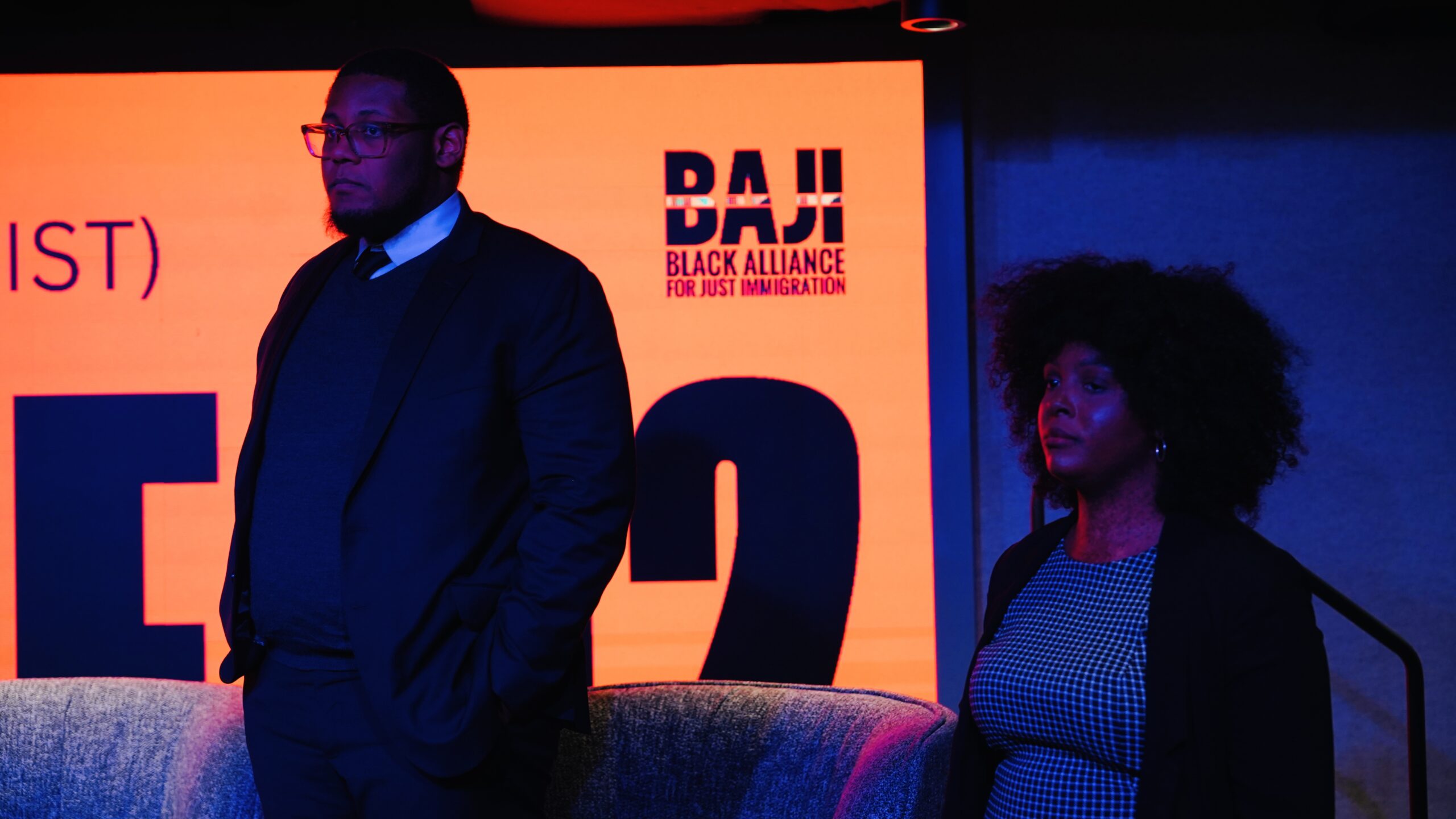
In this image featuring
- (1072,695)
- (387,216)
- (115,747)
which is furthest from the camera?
(115,747)

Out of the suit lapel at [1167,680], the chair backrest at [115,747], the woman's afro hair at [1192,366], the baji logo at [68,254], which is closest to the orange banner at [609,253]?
the baji logo at [68,254]

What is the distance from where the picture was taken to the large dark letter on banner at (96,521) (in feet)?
12.1

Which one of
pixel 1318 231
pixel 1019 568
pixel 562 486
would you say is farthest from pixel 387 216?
pixel 1318 231

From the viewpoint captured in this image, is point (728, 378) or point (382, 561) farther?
point (728, 378)

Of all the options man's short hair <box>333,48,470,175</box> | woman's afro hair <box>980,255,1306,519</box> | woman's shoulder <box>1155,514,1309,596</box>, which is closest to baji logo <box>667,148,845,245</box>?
woman's afro hair <box>980,255,1306,519</box>

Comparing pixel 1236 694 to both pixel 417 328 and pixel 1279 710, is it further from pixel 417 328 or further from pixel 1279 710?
pixel 417 328

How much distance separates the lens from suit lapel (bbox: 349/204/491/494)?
5.82 feet

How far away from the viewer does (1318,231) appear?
4.04 metres

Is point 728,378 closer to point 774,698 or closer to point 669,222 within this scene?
point 669,222

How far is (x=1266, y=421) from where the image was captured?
200 cm

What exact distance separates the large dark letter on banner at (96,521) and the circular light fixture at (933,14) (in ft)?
7.51

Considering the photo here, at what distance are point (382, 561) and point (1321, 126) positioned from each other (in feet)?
11.5

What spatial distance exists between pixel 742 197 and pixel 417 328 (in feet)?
6.74

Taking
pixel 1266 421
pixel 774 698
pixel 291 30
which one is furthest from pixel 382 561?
pixel 291 30
